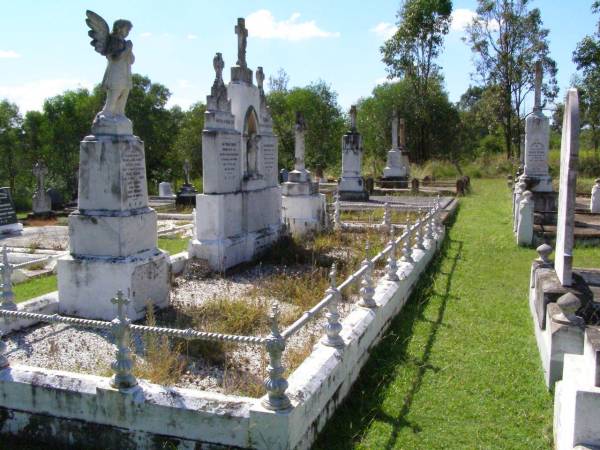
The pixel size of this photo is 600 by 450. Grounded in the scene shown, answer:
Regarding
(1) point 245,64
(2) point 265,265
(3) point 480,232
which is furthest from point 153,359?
(3) point 480,232

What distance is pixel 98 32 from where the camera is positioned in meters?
6.88

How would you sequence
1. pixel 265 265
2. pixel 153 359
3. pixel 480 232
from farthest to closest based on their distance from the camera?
pixel 480 232 → pixel 265 265 → pixel 153 359

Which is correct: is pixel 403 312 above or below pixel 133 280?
below

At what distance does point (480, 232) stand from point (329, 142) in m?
32.8

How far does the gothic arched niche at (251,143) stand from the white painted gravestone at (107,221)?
4.28 metres

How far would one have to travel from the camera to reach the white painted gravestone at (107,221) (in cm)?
690

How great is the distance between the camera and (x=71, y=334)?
6398 millimetres

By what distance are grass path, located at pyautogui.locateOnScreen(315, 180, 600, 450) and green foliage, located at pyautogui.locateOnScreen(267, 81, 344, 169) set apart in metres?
36.5

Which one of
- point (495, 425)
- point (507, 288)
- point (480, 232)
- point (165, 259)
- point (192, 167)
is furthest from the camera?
point (192, 167)

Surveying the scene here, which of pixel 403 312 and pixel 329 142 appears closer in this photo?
pixel 403 312

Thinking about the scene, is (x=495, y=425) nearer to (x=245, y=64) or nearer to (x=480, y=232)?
(x=245, y=64)

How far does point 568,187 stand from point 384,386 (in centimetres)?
286

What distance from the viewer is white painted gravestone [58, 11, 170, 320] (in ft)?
22.6

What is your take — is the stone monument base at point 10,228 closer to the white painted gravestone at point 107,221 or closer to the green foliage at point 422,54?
the white painted gravestone at point 107,221
